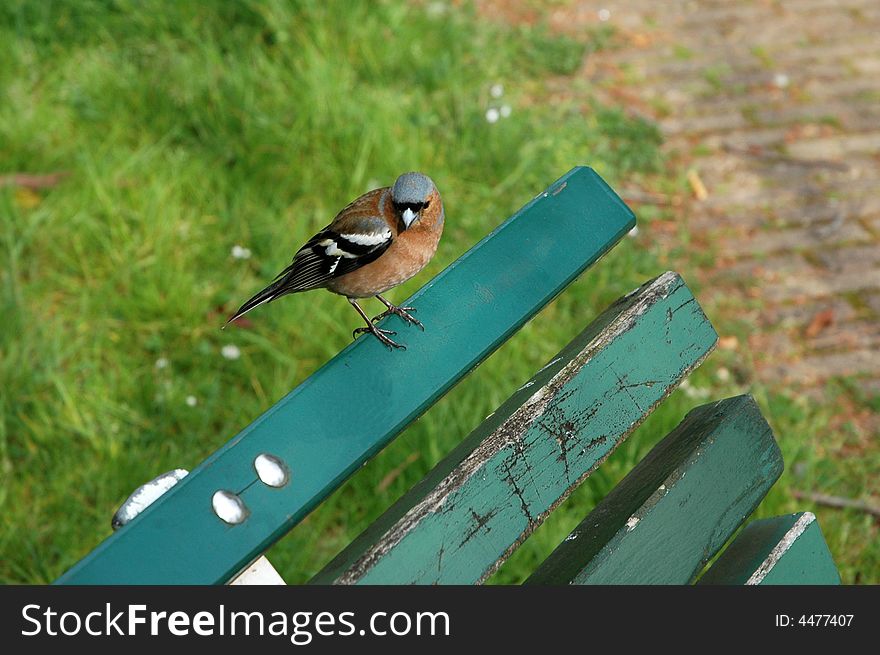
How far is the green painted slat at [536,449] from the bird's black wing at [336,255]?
0.89 metres

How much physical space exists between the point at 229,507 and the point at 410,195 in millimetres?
1264

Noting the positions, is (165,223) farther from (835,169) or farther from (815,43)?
(815,43)

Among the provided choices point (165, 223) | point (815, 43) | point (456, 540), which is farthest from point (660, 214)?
point (456, 540)

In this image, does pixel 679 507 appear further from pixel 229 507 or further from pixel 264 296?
pixel 264 296

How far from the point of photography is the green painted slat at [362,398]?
1441 mm

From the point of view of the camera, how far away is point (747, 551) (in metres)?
1.93

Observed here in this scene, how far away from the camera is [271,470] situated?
1546 millimetres

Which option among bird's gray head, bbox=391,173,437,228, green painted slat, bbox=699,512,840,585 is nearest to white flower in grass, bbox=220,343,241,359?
bird's gray head, bbox=391,173,437,228

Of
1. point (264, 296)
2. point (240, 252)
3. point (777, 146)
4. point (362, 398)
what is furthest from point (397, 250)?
point (777, 146)

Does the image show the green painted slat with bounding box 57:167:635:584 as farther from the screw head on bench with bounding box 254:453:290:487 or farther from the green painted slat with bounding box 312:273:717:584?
the green painted slat with bounding box 312:273:717:584

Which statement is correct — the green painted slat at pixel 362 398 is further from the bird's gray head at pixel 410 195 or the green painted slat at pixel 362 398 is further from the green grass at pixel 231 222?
the green grass at pixel 231 222

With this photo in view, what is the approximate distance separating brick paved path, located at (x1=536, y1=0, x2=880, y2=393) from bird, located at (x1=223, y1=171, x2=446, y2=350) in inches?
94.9

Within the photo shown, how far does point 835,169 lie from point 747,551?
169 inches

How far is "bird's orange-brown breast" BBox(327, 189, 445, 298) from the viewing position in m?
2.70
